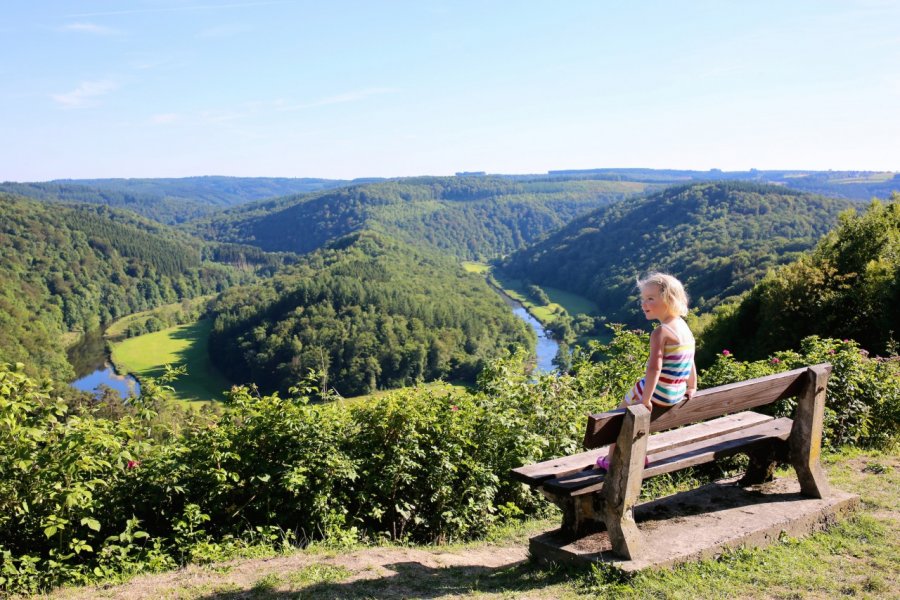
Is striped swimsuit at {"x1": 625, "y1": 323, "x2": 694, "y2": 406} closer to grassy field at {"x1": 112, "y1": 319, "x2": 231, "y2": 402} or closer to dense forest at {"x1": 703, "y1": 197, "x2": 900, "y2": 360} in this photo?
dense forest at {"x1": 703, "y1": 197, "x2": 900, "y2": 360}

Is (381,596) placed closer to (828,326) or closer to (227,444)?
(227,444)

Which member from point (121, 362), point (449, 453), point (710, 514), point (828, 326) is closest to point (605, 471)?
point (710, 514)

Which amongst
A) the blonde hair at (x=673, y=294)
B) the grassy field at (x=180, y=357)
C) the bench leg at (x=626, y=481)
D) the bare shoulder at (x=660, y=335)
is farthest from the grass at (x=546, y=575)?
the grassy field at (x=180, y=357)

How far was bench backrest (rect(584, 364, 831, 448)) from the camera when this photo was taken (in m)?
4.21

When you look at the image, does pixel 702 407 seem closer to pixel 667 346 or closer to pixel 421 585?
pixel 667 346

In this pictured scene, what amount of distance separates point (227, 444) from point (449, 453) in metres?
2.24

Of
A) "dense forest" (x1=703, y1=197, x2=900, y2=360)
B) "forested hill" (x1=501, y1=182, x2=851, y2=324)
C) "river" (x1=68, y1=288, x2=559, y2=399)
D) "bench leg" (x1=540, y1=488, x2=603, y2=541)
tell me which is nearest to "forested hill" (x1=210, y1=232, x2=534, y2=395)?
"river" (x1=68, y1=288, x2=559, y2=399)

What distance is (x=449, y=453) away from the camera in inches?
247

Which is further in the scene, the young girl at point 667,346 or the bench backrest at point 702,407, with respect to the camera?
the young girl at point 667,346

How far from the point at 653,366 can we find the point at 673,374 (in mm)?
235

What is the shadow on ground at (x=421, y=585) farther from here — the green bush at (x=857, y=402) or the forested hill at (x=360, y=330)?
the forested hill at (x=360, y=330)

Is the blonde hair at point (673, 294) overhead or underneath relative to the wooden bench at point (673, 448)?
overhead

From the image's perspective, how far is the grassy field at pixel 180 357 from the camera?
88.6 m

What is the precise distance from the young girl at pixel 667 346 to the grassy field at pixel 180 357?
8253 cm
